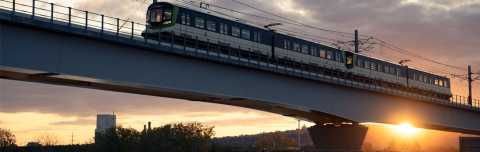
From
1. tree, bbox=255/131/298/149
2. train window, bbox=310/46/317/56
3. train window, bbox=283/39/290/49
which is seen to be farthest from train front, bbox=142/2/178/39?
tree, bbox=255/131/298/149

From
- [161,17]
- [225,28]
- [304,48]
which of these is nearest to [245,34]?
[225,28]

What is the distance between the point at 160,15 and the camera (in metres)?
44.2

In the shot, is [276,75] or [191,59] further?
[276,75]

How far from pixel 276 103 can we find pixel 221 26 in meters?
7.42

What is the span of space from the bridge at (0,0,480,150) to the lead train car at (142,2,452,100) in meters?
0.92

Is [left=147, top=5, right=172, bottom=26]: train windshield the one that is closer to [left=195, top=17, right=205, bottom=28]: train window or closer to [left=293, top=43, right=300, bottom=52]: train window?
[left=195, top=17, right=205, bottom=28]: train window

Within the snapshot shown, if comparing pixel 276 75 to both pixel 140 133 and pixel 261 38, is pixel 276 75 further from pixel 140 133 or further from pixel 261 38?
pixel 140 133

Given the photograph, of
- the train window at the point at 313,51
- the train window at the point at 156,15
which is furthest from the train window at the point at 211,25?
the train window at the point at 313,51

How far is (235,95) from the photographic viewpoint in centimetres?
4025

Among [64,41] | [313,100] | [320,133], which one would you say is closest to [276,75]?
[313,100]

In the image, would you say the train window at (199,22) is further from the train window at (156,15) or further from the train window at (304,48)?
the train window at (304,48)

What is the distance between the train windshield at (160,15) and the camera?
144 feet

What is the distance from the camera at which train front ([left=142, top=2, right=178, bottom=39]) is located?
43312 millimetres

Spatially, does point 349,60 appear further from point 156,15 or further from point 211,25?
point 156,15
